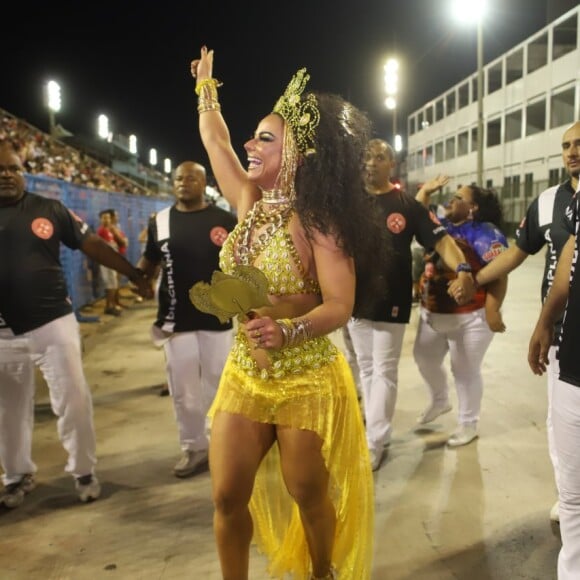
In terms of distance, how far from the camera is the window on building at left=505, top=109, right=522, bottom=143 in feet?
117

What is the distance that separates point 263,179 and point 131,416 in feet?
11.3

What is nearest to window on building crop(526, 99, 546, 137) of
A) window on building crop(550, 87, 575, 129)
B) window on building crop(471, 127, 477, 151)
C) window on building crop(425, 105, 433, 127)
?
window on building crop(550, 87, 575, 129)

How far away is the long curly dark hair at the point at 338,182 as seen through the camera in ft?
7.29

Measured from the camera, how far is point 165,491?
12.2ft

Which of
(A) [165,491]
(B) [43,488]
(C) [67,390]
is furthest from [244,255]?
(B) [43,488]

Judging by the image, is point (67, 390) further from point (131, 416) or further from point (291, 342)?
point (291, 342)

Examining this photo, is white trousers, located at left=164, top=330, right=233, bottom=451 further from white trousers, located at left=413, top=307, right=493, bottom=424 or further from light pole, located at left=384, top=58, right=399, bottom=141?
light pole, located at left=384, top=58, right=399, bottom=141

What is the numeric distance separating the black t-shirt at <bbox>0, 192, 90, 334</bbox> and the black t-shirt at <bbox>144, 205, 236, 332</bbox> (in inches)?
32.0

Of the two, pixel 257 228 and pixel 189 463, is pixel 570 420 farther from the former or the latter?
pixel 189 463

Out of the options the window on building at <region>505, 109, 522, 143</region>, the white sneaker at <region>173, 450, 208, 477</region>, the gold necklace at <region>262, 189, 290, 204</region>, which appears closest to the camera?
the gold necklace at <region>262, 189, 290, 204</region>

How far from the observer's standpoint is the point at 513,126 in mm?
36344

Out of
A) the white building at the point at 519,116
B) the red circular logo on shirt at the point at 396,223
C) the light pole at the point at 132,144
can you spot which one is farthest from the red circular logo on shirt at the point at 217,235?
the light pole at the point at 132,144

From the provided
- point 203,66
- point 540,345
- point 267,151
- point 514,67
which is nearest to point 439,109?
point 514,67

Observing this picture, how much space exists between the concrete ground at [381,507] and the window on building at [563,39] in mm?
30315
